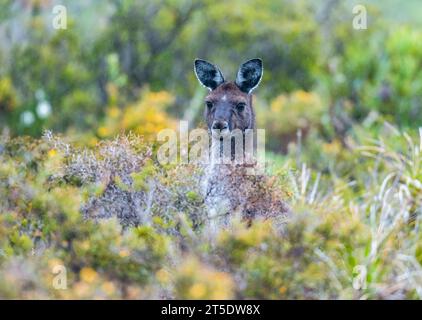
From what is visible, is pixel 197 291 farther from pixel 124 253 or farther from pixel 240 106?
pixel 240 106

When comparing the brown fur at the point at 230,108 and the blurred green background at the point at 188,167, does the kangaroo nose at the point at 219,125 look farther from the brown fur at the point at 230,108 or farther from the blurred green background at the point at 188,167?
the blurred green background at the point at 188,167

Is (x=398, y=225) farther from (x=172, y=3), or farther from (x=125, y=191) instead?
(x=172, y=3)

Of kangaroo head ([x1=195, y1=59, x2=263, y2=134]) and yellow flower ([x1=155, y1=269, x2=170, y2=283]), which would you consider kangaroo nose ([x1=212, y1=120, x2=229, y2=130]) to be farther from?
yellow flower ([x1=155, y1=269, x2=170, y2=283])

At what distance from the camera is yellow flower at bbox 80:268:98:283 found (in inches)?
262

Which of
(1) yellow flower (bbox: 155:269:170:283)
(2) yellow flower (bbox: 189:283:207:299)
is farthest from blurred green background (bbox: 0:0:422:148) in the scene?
(2) yellow flower (bbox: 189:283:207:299)

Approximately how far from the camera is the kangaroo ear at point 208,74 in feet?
27.5

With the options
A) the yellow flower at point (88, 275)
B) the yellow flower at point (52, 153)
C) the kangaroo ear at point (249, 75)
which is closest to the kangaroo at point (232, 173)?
the kangaroo ear at point (249, 75)

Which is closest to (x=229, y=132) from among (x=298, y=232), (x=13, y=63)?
(x=298, y=232)

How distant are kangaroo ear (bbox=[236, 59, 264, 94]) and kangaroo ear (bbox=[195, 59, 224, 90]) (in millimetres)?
182

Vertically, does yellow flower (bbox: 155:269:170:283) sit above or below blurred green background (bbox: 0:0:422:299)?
below

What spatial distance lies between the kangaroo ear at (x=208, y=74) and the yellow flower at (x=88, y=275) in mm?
2269

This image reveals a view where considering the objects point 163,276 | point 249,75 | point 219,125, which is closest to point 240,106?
point 249,75

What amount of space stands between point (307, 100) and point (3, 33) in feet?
20.1

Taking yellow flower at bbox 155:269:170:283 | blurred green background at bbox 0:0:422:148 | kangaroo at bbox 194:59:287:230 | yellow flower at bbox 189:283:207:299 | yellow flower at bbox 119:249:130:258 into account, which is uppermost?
blurred green background at bbox 0:0:422:148
